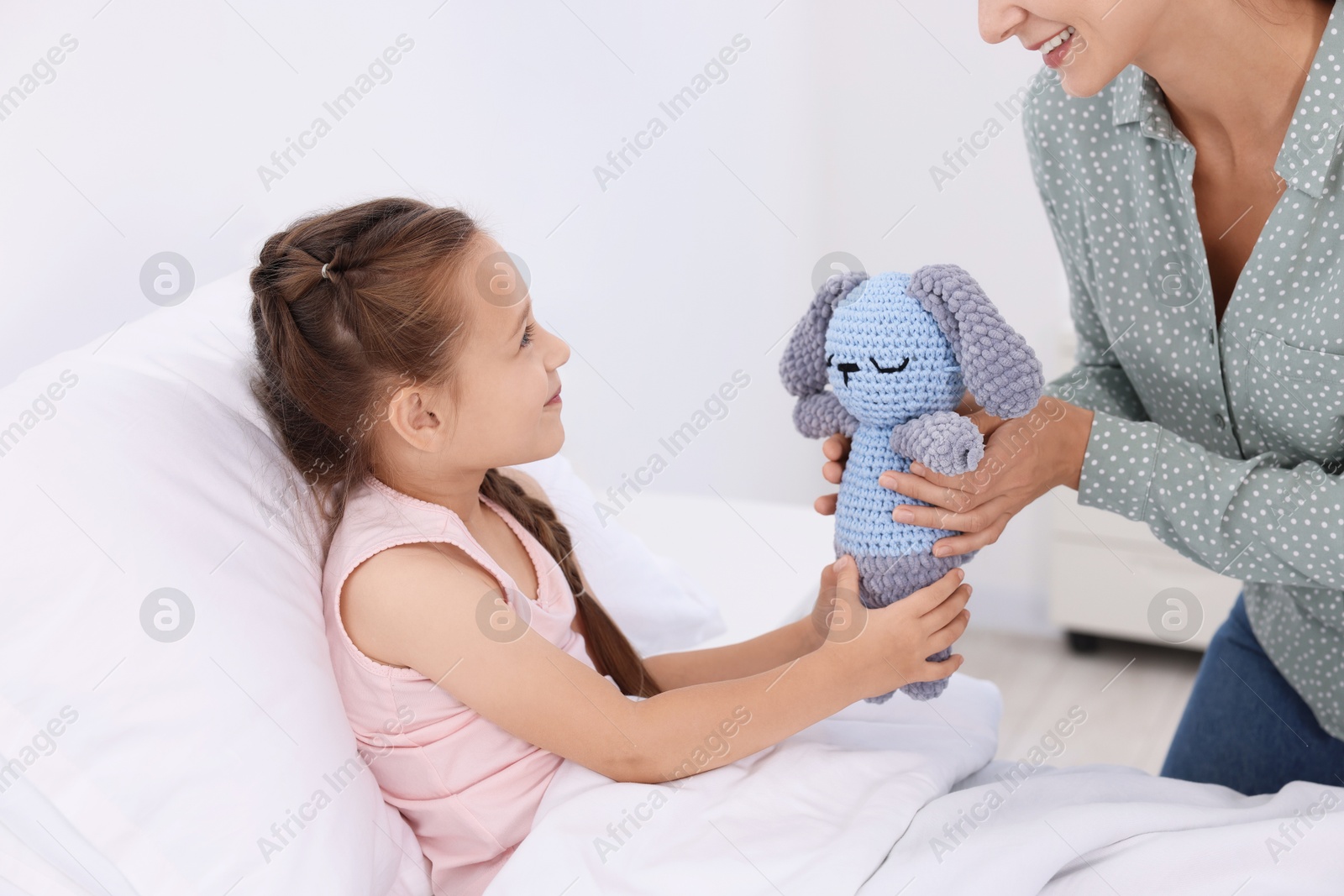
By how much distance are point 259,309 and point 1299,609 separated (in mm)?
1062

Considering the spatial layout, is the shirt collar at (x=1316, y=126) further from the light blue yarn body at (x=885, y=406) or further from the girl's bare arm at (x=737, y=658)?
the girl's bare arm at (x=737, y=658)

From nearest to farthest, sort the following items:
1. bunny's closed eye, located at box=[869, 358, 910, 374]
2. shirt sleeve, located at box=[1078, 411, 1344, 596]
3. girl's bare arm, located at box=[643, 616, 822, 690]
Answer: bunny's closed eye, located at box=[869, 358, 910, 374] < shirt sleeve, located at box=[1078, 411, 1344, 596] < girl's bare arm, located at box=[643, 616, 822, 690]

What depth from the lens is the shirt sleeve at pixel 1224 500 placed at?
3.38 ft

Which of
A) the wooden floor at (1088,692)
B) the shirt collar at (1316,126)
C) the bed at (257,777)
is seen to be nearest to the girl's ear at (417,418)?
the bed at (257,777)

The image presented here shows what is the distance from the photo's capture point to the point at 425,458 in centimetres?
105

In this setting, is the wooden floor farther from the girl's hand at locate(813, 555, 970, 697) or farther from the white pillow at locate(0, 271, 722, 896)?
the white pillow at locate(0, 271, 722, 896)

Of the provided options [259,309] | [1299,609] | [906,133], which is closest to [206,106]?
[259,309]

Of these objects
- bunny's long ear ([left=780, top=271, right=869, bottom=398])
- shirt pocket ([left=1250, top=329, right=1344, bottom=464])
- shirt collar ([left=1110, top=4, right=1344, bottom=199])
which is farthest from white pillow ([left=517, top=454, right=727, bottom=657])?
shirt collar ([left=1110, top=4, right=1344, bottom=199])

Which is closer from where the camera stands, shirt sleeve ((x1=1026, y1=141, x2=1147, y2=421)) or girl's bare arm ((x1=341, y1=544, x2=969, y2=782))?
girl's bare arm ((x1=341, y1=544, x2=969, y2=782))

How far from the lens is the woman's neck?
3.34 feet

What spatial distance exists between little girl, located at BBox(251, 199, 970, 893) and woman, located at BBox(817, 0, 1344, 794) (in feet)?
0.66

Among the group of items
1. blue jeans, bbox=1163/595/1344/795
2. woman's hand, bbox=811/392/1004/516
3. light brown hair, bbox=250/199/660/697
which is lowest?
blue jeans, bbox=1163/595/1344/795

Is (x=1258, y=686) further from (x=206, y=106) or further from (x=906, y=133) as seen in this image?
(x=906, y=133)

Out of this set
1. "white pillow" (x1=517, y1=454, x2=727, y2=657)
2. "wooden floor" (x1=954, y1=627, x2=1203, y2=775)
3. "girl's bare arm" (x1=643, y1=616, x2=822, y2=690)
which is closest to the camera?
"girl's bare arm" (x1=643, y1=616, x2=822, y2=690)
